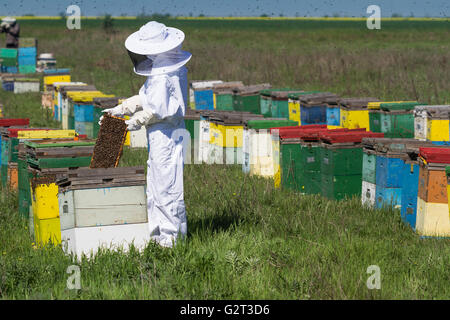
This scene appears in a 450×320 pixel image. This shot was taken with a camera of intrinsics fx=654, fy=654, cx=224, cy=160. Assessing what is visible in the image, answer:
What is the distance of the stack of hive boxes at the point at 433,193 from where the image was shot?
668 centimetres

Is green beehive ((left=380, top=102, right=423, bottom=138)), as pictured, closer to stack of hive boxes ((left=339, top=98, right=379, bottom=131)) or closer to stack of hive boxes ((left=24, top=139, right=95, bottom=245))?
stack of hive boxes ((left=339, top=98, right=379, bottom=131))

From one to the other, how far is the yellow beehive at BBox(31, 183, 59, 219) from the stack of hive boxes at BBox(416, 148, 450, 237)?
3818 mm

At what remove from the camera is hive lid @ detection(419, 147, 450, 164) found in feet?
21.8

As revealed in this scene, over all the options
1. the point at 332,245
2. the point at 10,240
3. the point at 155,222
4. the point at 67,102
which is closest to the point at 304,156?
the point at 332,245

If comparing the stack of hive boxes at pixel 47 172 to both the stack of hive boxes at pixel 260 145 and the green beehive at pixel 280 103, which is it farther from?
the green beehive at pixel 280 103

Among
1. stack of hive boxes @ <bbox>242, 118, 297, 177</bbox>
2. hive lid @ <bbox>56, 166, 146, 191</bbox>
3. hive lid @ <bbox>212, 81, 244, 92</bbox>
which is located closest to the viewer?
hive lid @ <bbox>56, 166, 146, 191</bbox>

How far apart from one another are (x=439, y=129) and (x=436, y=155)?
3.50 m

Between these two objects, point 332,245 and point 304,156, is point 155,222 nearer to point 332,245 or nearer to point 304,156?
point 332,245

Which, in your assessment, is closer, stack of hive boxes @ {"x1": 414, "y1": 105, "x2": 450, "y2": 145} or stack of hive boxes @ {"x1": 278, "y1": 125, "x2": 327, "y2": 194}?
stack of hive boxes @ {"x1": 278, "y1": 125, "x2": 327, "y2": 194}

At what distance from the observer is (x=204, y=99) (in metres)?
16.9

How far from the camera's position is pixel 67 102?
1525 centimetres

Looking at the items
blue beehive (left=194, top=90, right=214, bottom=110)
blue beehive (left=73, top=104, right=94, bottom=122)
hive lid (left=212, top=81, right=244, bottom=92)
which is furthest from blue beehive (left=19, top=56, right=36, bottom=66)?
blue beehive (left=73, top=104, right=94, bottom=122)

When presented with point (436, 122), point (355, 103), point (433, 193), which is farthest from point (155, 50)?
point (355, 103)
